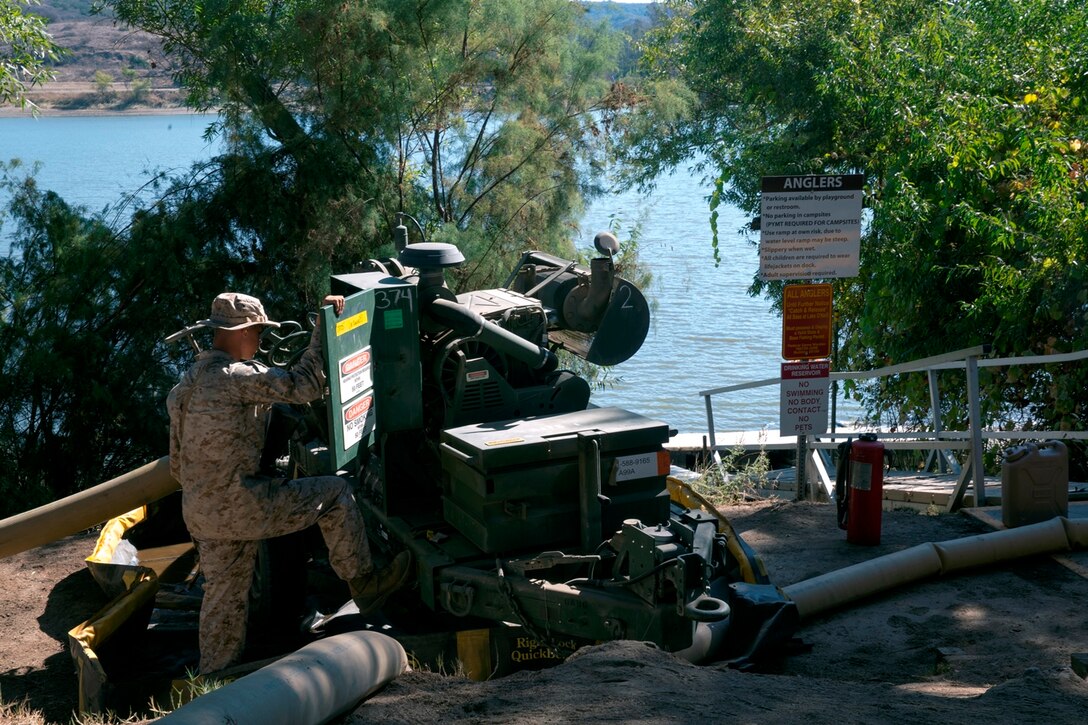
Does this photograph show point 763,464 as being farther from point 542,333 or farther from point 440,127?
point 440,127

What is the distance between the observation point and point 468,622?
6.60m

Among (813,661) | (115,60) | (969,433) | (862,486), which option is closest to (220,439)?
(813,661)

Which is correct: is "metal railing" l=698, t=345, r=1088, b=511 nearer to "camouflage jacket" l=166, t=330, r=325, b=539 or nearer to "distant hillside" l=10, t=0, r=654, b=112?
"camouflage jacket" l=166, t=330, r=325, b=539

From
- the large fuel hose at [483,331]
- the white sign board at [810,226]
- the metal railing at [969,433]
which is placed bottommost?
the metal railing at [969,433]

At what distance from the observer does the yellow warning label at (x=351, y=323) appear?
5789mm

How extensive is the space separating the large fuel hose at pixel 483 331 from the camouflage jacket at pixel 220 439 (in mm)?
1056

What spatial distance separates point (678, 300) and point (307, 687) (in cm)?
2808

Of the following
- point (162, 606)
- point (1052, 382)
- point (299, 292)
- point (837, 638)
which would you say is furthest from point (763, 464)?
point (299, 292)

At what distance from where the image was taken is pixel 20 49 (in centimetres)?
1420

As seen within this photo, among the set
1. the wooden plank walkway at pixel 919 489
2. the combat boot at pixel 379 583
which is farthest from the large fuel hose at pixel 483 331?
the wooden plank walkway at pixel 919 489

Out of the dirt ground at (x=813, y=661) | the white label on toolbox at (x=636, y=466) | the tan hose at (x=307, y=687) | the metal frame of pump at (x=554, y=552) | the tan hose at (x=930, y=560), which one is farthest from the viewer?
the tan hose at (x=930, y=560)

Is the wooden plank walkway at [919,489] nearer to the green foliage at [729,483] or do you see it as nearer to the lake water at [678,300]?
the green foliage at [729,483]

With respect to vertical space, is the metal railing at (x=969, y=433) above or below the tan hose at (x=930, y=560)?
above

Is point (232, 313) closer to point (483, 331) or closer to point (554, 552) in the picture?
point (483, 331)
